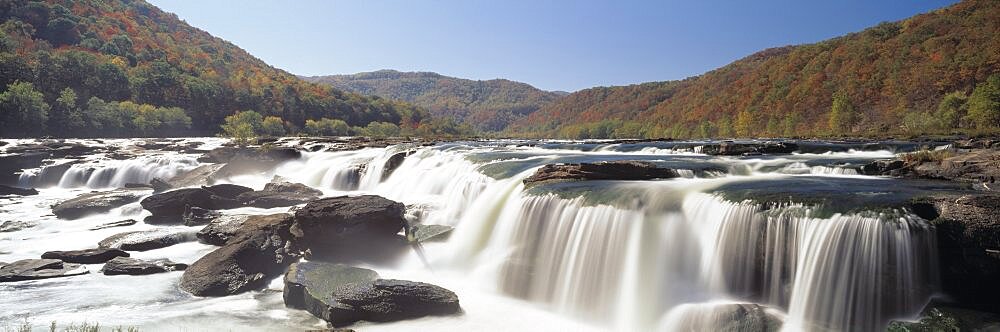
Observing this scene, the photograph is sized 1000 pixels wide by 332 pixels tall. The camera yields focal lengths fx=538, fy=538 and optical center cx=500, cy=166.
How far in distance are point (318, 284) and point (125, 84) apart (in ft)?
294

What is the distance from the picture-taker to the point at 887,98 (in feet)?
237

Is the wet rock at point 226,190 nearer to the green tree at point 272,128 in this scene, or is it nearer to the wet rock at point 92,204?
the wet rock at point 92,204

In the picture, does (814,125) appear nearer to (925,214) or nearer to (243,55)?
(925,214)

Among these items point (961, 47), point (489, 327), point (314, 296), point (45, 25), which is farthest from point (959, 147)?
point (45, 25)

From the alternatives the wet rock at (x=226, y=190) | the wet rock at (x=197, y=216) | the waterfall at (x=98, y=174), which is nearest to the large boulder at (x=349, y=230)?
the wet rock at (x=197, y=216)

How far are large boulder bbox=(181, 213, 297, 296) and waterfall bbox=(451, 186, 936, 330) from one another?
4937 mm

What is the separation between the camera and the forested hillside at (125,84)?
61.2 meters

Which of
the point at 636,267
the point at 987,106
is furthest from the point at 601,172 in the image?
the point at 987,106

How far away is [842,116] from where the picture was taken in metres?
66.0

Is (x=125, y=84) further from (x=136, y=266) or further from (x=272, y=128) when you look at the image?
(x=136, y=266)

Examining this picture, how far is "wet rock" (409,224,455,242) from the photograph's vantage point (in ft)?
46.4

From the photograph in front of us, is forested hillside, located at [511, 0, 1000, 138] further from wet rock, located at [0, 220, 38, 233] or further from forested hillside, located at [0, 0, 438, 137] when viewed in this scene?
forested hillside, located at [0, 0, 438, 137]

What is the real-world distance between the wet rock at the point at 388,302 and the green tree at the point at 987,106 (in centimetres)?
5321

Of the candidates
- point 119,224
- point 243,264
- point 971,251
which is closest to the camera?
point 971,251
